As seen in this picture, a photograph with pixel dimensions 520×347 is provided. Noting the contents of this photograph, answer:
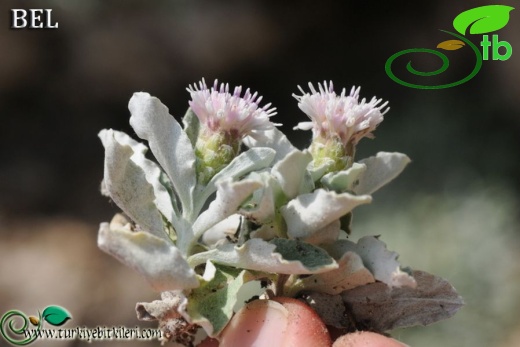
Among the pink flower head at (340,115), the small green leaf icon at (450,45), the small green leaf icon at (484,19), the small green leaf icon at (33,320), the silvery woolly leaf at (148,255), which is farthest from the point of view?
the small green leaf icon at (450,45)

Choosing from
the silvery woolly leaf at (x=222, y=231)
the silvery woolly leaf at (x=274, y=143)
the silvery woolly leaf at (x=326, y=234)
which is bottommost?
the silvery woolly leaf at (x=222, y=231)

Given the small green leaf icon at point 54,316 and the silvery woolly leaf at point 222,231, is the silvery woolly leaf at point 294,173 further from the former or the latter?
the small green leaf icon at point 54,316

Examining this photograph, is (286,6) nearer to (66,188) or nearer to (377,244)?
(66,188)

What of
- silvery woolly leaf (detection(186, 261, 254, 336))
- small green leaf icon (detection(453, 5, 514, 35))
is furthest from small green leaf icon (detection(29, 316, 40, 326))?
small green leaf icon (detection(453, 5, 514, 35))

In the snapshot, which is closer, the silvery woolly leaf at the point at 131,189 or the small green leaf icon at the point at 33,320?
the silvery woolly leaf at the point at 131,189

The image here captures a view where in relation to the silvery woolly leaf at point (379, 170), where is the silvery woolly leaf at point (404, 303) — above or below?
below

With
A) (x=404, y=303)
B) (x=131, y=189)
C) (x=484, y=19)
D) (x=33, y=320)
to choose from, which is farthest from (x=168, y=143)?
(x=484, y=19)

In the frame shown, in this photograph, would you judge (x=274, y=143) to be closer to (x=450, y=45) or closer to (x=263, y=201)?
(x=263, y=201)

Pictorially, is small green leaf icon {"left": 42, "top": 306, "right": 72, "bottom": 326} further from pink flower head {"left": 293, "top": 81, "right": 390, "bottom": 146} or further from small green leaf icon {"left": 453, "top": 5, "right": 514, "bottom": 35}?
small green leaf icon {"left": 453, "top": 5, "right": 514, "bottom": 35}

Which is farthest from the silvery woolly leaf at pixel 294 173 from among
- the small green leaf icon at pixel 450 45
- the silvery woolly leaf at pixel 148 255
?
the small green leaf icon at pixel 450 45
